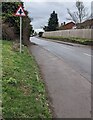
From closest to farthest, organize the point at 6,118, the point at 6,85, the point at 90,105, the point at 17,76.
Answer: the point at 6,118 < the point at 90,105 < the point at 6,85 < the point at 17,76

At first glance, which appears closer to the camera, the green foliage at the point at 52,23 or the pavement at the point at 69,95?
the pavement at the point at 69,95

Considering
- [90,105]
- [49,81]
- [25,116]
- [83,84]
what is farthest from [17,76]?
[25,116]

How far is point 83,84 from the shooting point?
10.5 m

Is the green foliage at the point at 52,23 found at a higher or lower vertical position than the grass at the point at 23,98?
higher

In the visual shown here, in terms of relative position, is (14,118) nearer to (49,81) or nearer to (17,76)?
(17,76)

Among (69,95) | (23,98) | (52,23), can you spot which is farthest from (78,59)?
(52,23)

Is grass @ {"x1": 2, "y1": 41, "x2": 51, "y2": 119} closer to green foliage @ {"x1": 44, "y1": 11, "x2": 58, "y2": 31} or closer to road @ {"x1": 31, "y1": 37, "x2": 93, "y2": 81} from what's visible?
road @ {"x1": 31, "y1": 37, "x2": 93, "y2": 81}

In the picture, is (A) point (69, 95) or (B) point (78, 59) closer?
(A) point (69, 95)

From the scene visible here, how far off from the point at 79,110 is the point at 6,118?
1869mm

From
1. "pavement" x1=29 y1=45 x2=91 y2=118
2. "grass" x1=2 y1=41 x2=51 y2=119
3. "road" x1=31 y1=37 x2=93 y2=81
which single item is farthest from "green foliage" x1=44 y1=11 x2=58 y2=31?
"grass" x1=2 y1=41 x2=51 y2=119

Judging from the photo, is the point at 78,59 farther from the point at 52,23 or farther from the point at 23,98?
the point at 52,23

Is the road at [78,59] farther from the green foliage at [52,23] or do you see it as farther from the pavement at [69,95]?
the green foliage at [52,23]

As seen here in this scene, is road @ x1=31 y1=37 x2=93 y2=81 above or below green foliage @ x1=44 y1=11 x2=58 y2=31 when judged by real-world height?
below

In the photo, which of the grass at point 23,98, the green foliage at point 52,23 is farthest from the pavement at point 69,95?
the green foliage at point 52,23
